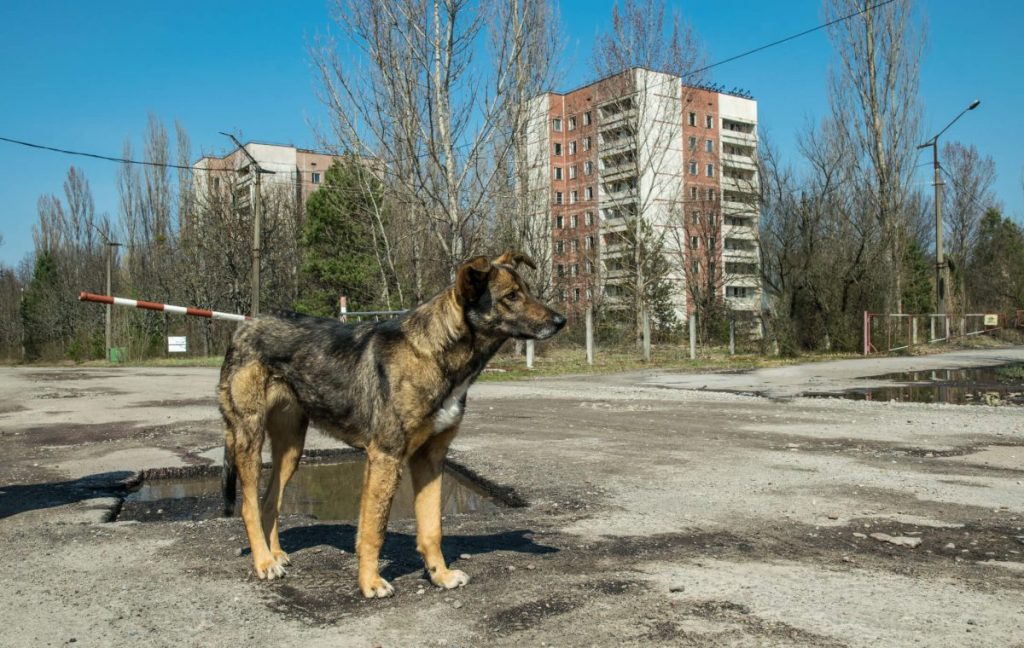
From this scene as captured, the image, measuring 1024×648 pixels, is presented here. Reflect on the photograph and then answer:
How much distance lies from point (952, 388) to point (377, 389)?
16978mm

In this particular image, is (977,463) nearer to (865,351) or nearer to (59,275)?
(865,351)

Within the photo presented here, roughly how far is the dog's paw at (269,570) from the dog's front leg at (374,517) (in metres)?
0.58

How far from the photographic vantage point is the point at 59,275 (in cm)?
5647

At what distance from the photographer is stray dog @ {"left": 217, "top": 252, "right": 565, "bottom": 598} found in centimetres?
397

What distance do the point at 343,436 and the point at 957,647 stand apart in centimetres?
312

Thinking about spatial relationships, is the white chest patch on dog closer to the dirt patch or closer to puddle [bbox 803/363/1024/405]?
the dirt patch

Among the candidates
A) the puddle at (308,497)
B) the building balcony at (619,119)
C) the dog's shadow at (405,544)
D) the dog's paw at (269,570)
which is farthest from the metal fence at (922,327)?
the dog's paw at (269,570)

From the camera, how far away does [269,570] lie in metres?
4.23

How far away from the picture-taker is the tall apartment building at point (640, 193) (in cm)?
3212

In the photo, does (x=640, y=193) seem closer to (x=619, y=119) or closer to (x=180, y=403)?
(x=619, y=119)

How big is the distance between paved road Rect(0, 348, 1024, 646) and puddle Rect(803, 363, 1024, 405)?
17.4 ft

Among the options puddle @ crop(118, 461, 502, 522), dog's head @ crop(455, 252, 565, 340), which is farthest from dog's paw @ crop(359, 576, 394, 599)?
puddle @ crop(118, 461, 502, 522)

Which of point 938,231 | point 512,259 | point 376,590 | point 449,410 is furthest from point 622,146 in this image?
point 376,590

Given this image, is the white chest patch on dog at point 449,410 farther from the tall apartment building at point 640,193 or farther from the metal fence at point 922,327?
the metal fence at point 922,327
